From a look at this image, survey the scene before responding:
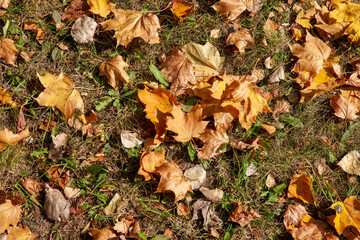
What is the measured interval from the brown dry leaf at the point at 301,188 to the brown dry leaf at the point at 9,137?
2232 mm

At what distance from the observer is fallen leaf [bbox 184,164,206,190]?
230cm

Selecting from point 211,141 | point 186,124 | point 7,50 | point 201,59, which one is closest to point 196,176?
point 211,141

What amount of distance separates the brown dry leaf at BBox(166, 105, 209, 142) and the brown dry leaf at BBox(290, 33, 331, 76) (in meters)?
1.02

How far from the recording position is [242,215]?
2293 mm

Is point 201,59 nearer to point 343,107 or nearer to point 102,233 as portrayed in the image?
point 343,107

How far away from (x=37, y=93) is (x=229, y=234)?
6.43ft

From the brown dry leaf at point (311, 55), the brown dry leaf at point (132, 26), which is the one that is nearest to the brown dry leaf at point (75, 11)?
the brown dry leaf at point (132, 26)

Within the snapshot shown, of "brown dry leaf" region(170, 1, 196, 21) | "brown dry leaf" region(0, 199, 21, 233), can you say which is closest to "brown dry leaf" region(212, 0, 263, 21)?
"brown dry leaf" region(170, 1, 196, 21)

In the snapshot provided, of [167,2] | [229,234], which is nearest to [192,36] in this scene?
[167,2]

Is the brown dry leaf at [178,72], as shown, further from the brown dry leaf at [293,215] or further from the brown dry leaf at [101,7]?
the brown dry leaf at [293,215]

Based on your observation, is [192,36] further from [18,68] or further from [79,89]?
[18,68]

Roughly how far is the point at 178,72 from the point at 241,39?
25.4 inches

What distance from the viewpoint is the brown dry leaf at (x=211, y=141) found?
2291 millimetres

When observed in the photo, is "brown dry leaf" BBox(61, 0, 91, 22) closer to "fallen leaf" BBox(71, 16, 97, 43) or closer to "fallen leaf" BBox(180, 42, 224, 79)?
"fallen leaf" BBox(71, 16, 97, 43)
